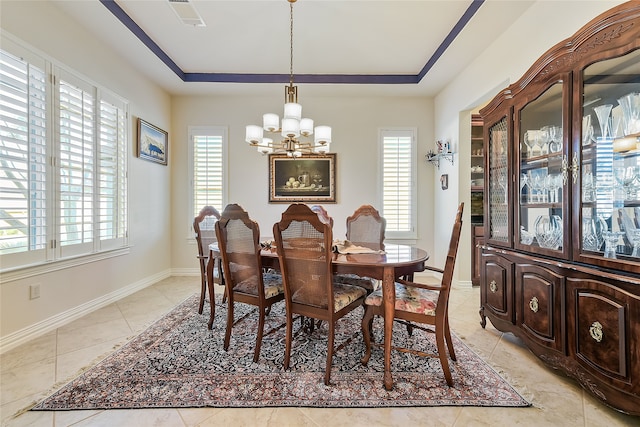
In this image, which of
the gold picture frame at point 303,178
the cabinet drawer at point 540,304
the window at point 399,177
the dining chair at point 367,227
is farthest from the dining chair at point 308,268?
the window at point 399,177

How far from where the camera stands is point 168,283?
4137mm

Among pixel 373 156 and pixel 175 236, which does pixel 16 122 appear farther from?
pixel 373 156

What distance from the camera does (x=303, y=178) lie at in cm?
460

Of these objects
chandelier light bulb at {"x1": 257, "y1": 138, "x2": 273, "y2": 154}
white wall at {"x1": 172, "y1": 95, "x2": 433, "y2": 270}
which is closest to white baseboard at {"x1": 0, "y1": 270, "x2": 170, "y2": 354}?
white wall at {"x1": 172, "y1": 95, "x2": 433, "y2": 270}

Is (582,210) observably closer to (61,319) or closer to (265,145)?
(265,145)

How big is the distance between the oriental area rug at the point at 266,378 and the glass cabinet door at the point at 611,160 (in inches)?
42.5

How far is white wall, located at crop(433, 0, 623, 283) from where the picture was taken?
219 centimetres

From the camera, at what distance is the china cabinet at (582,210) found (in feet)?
4.77

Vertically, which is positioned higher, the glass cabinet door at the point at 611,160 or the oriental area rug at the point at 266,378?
the glass cabinet door at the point at 611,160

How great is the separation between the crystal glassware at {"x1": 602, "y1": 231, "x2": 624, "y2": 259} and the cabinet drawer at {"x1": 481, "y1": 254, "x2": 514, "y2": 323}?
0.67 meters

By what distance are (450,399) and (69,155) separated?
378cm

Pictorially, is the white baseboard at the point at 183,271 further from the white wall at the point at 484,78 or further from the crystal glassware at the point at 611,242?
the crystal glassware at the point at 611,242

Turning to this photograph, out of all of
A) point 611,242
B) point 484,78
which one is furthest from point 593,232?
point 484,78

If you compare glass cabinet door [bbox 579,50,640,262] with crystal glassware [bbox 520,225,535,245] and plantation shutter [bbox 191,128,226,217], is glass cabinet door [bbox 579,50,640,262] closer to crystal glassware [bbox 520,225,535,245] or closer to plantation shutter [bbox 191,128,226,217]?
crystal glassware [bbox 520,225,535,245]
